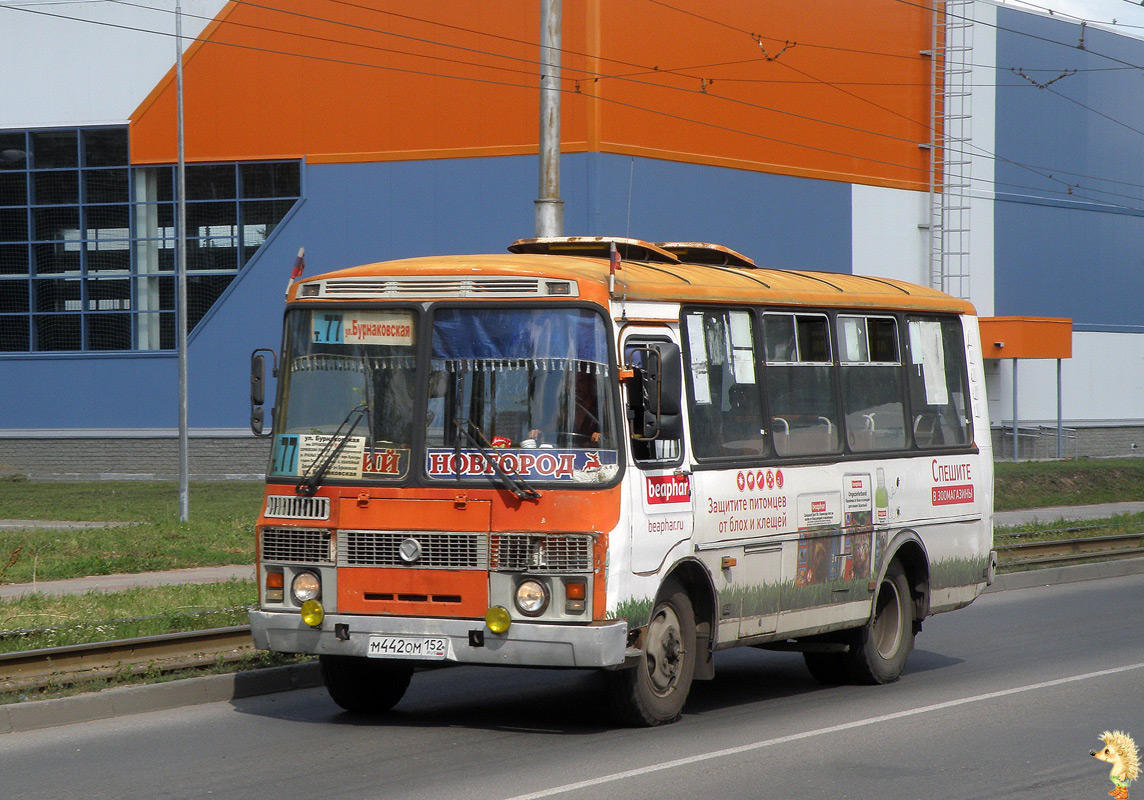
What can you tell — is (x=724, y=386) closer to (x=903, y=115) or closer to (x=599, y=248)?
(x=599, y=248)

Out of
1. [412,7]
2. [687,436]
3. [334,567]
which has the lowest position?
[334,567]

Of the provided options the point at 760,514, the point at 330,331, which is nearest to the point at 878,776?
the point at 760,514

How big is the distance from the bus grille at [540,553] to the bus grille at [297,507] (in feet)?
3.54

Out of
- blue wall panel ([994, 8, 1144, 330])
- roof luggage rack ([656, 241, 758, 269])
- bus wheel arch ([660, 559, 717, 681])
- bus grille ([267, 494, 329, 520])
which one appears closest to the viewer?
bus grille ([267, 494, 329, 520])

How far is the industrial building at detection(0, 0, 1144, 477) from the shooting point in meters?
34.8

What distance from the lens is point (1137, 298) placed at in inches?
1921

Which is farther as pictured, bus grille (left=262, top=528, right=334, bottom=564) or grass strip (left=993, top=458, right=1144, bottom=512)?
grass strip (left=993, top=458, right=1144, bottom=512)

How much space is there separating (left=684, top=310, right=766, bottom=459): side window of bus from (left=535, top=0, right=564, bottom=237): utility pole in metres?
6.45

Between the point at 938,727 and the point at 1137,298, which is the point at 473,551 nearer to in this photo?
the point at 938,727

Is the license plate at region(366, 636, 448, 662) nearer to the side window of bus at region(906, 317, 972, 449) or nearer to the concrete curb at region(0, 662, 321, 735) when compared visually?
the concrete curb at region(0, 662, 321, 735)

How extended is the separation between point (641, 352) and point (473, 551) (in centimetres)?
149

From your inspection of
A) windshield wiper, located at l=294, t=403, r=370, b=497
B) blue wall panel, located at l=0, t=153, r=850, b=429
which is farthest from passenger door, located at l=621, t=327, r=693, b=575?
blue wall panel, located at l=0, t=153, r=850, b=429

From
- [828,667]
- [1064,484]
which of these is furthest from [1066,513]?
[828,667]

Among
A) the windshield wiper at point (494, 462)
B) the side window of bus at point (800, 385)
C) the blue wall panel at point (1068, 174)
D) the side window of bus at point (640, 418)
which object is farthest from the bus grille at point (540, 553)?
the blue wall panel at point (1068, 174)
